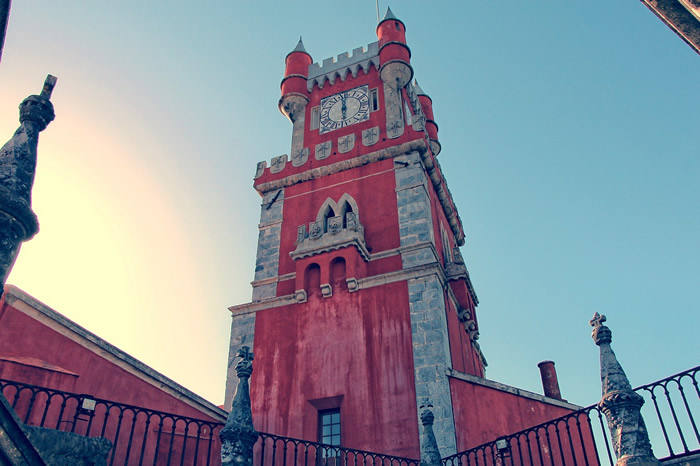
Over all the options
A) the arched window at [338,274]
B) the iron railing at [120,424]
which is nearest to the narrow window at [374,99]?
the arched window at [338,274]

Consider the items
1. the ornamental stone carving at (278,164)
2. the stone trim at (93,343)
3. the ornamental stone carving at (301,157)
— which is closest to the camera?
the stone trim at (93,343)

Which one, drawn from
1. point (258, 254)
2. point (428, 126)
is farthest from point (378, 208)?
point (428, 126)

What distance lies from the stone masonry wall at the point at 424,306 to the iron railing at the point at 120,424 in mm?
4636

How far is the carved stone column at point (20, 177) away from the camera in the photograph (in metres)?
4.02

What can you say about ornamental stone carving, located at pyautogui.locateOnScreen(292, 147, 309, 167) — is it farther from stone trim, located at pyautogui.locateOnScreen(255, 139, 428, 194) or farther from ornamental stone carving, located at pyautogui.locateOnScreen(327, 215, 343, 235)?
ornamental stone carving, located at pyautogui.locateOnScreen(327, 215, 343, 235)

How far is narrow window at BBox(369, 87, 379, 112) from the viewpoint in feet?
62.9

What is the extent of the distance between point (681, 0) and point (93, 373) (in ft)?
30.9

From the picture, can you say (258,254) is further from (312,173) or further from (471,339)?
(471,339)

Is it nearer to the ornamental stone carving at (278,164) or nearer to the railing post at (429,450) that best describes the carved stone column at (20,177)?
the railing post at (429,450)

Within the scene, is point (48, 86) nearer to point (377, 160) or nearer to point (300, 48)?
point (377, 160)

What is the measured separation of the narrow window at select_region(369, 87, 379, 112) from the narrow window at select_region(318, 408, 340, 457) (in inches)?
401

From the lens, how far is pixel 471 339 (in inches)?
688

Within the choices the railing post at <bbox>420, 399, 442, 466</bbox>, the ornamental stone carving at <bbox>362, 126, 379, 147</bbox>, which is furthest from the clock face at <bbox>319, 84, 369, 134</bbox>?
the railing post at <bbox>420, 399, 442, 466</bbox>

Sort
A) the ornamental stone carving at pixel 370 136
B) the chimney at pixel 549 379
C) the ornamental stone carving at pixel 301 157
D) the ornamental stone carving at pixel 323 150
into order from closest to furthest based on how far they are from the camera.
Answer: the chimney at pixel 549 379 < the ornamental stone carving at pixel 370 136 < the ornamental stone carving at pixel 323 150 < the ornamental stone carving at pixel 301 157
